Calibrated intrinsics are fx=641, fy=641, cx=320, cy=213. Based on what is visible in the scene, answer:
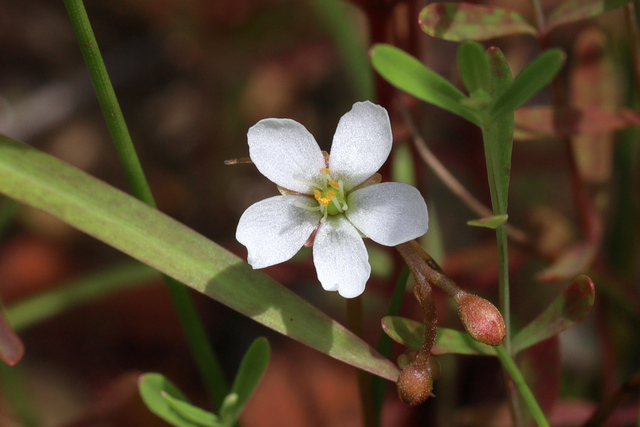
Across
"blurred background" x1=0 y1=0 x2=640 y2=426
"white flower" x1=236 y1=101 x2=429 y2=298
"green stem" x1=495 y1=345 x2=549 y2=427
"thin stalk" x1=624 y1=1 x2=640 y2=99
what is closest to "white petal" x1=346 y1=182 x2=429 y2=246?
"white flower" x1=236 y1=101 x2=429 y2=298

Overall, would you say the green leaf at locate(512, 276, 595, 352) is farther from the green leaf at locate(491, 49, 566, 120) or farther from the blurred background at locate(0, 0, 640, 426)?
the blurred background at locate(0, 0, 640, 426)

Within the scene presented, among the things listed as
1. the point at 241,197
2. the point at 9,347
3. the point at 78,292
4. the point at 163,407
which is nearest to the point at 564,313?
the point at 163,407

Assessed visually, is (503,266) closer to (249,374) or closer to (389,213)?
(389,213)

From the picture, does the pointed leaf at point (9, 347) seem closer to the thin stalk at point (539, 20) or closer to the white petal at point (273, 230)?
the white petal at point (273, 230)

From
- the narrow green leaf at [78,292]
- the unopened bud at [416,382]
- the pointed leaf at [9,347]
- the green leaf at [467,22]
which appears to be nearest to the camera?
the unopened bud at [416,382]

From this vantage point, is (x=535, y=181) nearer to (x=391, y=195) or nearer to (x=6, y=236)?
(x=391, y=195)

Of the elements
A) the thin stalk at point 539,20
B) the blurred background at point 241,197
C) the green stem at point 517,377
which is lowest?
the blurred background at point 241,197


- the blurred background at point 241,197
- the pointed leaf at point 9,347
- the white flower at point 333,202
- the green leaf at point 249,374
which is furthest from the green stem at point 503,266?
the pointed leaf at point 9,347
